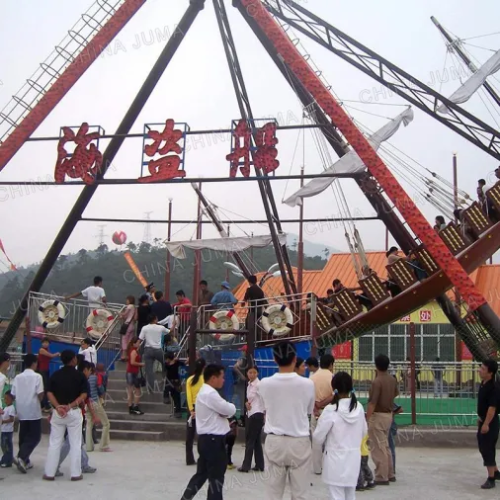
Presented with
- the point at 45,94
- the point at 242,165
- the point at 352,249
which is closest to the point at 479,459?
the point at 352,249

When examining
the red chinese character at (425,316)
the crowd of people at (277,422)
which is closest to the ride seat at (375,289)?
the crowd of people at (277,422)

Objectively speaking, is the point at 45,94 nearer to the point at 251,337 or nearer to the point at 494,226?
the point at 251,337

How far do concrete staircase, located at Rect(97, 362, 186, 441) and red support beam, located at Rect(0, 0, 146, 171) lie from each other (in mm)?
6230

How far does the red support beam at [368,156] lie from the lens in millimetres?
14219

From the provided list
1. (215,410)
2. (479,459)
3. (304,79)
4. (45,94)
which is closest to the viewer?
(215,410)

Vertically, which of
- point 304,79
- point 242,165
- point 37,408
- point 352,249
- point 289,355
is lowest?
point 37,408

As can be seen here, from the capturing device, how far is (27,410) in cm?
1009

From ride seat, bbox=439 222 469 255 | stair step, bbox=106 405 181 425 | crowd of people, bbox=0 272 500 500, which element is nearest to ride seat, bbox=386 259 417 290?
ride seat, bbox=439 222 469 255

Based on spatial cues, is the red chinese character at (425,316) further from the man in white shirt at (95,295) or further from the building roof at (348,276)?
the man in white shirt at (95,295)

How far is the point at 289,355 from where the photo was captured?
664 cm

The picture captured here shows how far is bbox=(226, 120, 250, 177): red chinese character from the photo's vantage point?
53.2ft

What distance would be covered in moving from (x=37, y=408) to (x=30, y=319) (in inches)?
290

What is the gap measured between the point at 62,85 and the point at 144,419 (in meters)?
8.30

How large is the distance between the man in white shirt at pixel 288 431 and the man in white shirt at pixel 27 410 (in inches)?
189
